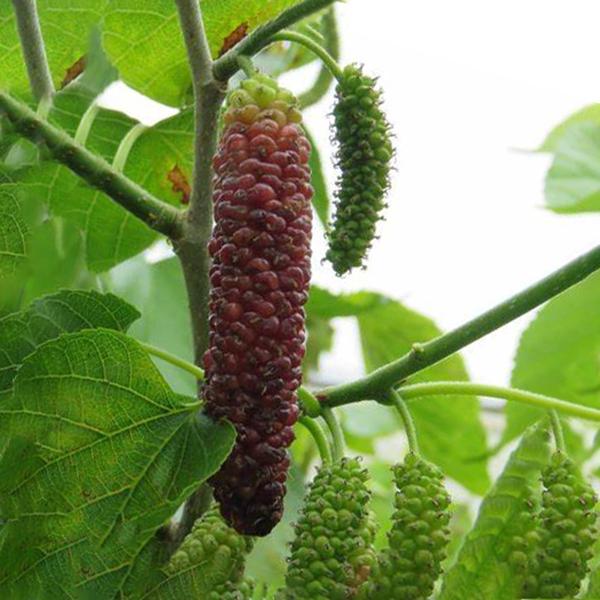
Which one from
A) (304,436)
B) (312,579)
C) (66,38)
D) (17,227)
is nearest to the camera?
(312,579)

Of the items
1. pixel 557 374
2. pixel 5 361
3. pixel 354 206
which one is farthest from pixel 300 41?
pixel 557 374

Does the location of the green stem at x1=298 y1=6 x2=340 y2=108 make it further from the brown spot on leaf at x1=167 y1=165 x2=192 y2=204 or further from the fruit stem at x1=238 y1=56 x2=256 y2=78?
the fruit stem at x1=238 y1=56 x2=256 y2=78

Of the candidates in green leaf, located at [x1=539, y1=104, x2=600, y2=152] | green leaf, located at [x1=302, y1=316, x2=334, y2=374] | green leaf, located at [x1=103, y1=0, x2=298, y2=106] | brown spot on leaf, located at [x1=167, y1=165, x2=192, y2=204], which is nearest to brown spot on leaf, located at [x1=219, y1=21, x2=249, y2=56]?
green leaf, located at [x1=103, y1=0, x2=298, y2=106]

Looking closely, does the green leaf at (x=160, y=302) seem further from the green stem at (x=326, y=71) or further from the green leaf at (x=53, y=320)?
the green leaf at (x=53, y=320)

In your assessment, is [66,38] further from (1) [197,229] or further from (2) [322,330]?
(2) [322,330]

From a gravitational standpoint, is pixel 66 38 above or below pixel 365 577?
above

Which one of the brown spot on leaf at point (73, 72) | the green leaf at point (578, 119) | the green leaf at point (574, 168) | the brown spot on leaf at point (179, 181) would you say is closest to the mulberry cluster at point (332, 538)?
the brown spot on leaf at point (179, 181)
